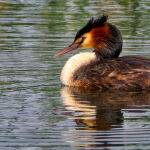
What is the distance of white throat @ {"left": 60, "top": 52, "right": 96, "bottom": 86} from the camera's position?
15328 mm

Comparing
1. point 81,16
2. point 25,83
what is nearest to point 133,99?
point 25,83

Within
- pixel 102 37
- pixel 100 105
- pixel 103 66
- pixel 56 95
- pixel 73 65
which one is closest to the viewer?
pixel 100 105

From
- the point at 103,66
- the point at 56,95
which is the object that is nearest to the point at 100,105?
the point at 56,95

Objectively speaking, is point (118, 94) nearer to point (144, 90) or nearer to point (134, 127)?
point (144, 90)

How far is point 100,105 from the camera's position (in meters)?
13.6

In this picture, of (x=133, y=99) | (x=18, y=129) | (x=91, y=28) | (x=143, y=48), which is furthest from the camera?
(x=143, y=48)

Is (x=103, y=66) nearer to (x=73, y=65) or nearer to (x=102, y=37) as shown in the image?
(x=73, y=65)

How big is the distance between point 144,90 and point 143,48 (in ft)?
9.55

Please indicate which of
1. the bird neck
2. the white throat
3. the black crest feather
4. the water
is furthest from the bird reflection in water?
the black crest feather

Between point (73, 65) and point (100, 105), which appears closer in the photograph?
point (100, 105)

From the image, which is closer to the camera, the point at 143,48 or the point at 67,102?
the point at 67,102

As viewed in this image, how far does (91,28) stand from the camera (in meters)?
15.7

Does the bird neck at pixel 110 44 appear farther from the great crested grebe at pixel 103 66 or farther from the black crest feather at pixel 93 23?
the black crest feather at pixel 93 23

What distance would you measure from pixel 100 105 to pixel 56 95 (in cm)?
103
